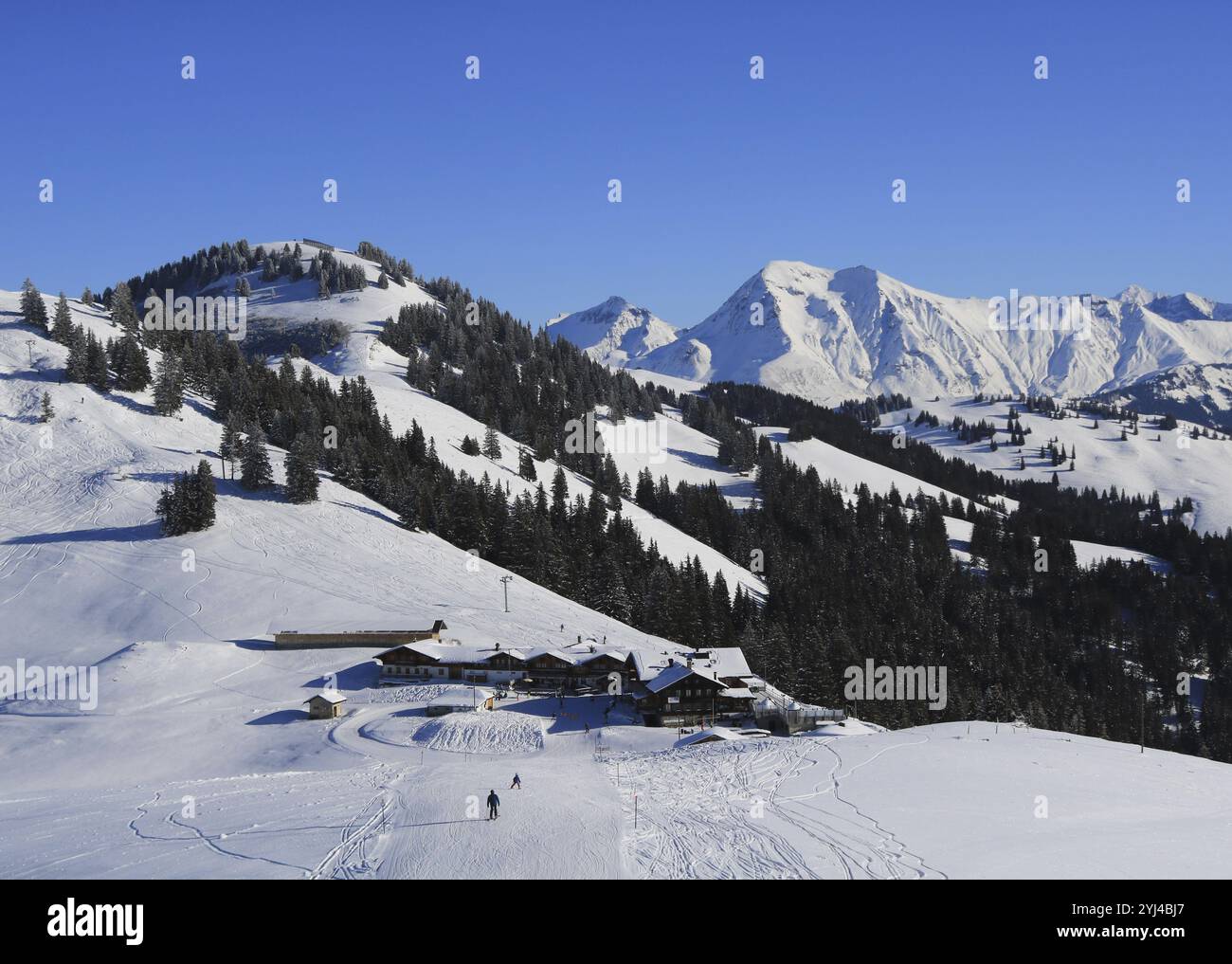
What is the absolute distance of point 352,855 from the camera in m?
26.7

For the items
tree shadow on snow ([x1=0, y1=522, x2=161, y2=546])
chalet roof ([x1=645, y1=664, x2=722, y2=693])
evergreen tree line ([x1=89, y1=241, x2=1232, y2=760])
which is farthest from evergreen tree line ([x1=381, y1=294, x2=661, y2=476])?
chalet roof ([x1=645, y1=664, x2=722, y2=693])

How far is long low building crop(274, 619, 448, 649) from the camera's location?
6781cm

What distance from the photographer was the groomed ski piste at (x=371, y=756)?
27.5 m

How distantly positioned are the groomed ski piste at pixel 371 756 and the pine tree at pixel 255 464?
5.13 ft

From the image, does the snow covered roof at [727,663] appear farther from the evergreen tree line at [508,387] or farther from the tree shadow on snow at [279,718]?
the evergreen tree line at [508,387]

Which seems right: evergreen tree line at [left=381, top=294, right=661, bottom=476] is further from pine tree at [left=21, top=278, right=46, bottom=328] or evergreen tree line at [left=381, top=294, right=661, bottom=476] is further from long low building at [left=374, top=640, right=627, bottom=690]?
long low building at [left=374, top=640, right=627, bottom=690]

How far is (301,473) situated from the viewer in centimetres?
9019

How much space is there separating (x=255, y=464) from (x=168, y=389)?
22.1 m

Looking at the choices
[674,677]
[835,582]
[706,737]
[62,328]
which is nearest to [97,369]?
[62,328]

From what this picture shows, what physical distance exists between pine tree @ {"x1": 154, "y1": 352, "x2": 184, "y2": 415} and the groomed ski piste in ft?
12.6

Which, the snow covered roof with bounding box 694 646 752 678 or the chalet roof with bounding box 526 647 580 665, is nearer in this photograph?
the snow covered roof with bounding box 694 646 752 678

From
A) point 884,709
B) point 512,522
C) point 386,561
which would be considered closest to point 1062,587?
point 884,709

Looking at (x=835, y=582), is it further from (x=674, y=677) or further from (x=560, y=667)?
(x=674, y=677)
